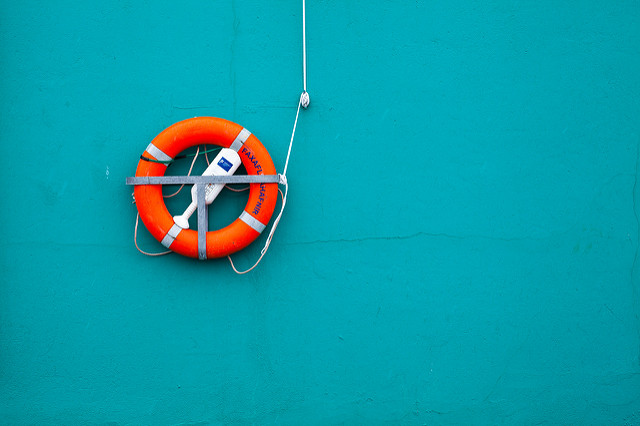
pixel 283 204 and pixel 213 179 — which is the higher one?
pixel 213 179

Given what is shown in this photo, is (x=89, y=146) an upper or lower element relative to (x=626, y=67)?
lower

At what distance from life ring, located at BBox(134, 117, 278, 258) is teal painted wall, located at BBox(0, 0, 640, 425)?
0.42 feet

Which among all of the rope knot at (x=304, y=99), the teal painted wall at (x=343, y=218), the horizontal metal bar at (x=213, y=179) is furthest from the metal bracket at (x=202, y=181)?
the rope knot at (x=304, y=99)

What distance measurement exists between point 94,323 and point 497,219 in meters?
1.66

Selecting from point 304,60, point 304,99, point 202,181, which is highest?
point 304,60

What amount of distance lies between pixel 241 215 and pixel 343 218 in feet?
1.35

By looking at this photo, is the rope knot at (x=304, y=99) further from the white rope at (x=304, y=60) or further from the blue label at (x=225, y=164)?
the blue label at (x=225, y=164)

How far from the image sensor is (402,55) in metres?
2.05

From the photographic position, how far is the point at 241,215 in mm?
1926

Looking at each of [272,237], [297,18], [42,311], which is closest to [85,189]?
[42,311]

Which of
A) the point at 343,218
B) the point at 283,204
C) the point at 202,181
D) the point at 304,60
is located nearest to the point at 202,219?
the point at 202,181

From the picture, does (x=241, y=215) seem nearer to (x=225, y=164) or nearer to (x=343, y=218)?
(x=225, y=164)

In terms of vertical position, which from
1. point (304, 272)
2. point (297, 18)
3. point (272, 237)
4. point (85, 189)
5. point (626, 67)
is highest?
point (297, 18)

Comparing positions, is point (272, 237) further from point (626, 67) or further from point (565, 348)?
point (626, 67)
